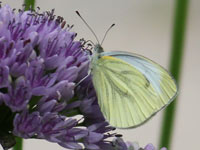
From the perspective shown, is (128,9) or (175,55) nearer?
(175,55)

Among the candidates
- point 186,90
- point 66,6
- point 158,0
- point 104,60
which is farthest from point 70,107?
point 158,0

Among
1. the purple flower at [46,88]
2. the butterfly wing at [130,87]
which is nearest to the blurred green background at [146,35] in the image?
the butterfly wing at [130,87]

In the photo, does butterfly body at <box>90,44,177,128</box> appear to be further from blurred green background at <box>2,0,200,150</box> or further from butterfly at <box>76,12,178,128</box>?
blurred green background at <box>2,0,200,150</box>

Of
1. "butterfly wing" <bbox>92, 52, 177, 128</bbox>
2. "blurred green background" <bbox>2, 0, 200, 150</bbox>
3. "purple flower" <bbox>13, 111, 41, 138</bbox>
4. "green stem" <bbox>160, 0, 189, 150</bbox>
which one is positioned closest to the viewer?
"purple flower" <bbox>13, 111, 41, 138</bbox>

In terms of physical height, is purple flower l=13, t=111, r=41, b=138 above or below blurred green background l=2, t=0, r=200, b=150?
above

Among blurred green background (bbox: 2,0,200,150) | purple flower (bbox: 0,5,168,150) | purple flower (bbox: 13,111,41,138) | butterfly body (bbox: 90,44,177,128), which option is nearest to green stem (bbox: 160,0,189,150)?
butterfly body (bbox: 90,44,177,128)

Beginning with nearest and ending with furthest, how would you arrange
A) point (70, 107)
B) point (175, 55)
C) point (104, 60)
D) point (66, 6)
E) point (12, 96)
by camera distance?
point (12, 96)
point (70, 107)
point (104, 60)
point (175, 55)
point (66, 6)

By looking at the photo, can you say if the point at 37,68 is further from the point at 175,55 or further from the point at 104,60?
the point at 175,55
